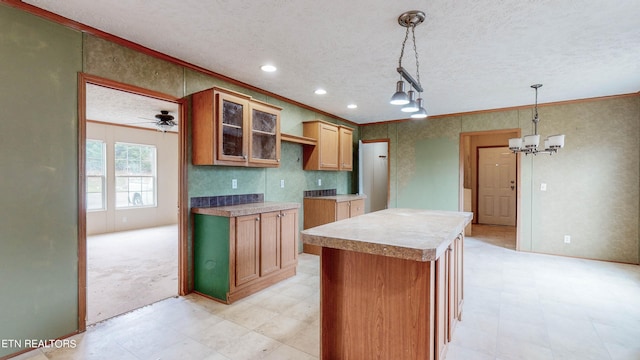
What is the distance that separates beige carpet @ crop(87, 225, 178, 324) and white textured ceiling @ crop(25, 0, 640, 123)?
254 centimetres

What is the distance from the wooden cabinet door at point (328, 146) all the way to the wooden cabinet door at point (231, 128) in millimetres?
1704

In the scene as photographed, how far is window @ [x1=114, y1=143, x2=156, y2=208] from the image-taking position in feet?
22.6

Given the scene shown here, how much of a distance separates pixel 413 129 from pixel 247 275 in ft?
14.6

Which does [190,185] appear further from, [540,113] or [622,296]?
[540,113]

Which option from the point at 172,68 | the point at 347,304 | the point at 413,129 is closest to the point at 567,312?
the point at 347,304

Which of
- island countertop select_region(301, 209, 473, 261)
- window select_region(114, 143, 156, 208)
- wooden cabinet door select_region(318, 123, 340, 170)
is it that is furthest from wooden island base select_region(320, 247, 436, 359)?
window select_region(114, 143, 156, 208)

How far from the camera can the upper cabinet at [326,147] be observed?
189 inches

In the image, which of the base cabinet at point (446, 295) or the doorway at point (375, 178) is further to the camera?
the doorway at point (375, 178)

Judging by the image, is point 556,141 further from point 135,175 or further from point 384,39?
point 135,175

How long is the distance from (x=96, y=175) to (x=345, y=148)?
222 inches

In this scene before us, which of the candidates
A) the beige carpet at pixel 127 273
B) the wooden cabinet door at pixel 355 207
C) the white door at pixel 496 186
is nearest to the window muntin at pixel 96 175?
the beige carpet at pixel 127 273

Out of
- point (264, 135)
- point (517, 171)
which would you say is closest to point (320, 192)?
point (264, 135)

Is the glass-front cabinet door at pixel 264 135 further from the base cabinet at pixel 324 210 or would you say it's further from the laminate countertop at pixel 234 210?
the base cabinet at pixel 324 210

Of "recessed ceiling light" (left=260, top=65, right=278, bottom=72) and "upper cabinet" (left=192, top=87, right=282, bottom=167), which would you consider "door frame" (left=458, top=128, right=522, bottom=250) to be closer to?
"upper cabinet" (left=192, top=87, right=282, bottom=167)
